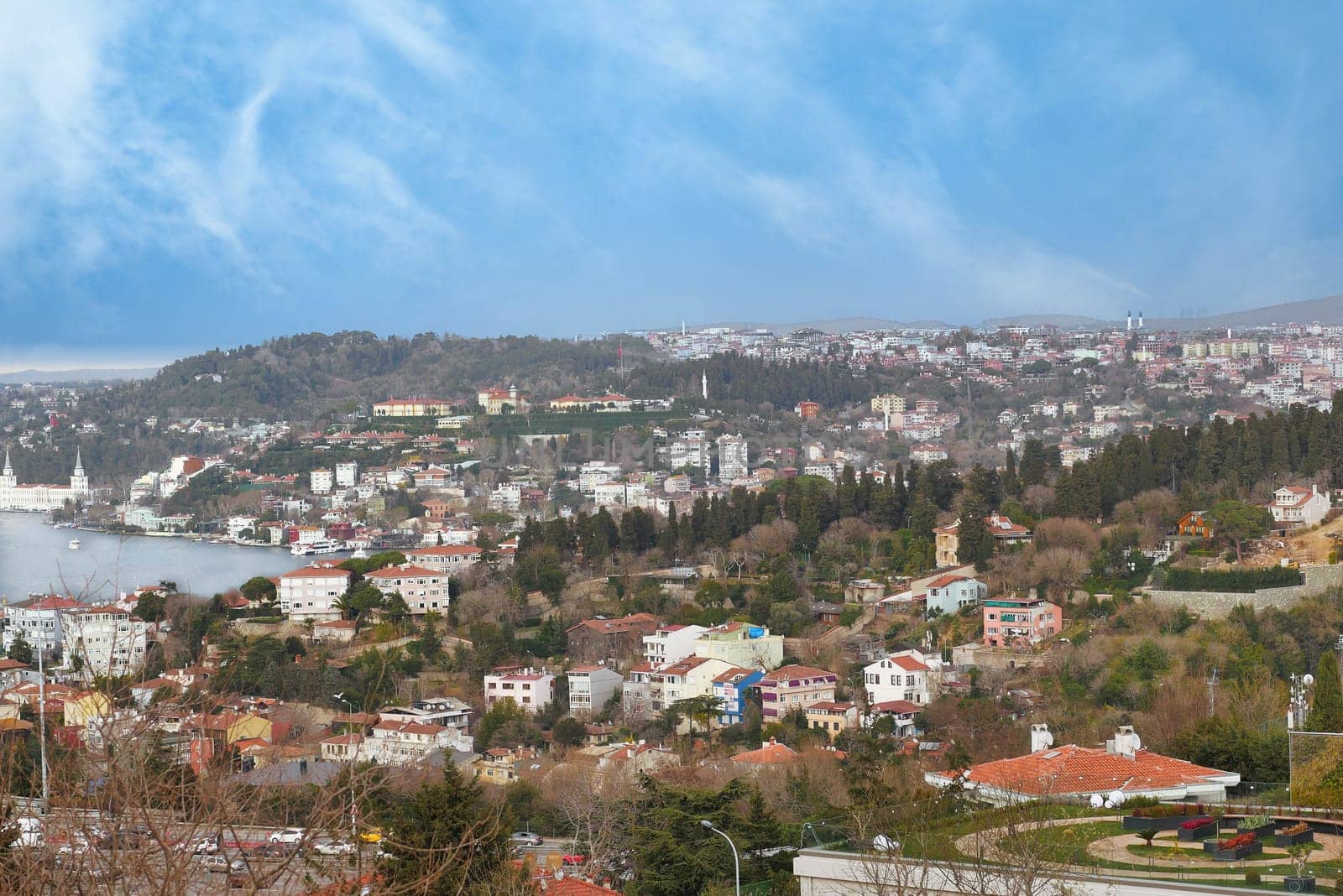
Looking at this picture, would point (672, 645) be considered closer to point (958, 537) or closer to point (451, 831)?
point (958, 537)

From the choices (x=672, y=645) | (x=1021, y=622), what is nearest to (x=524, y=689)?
(x=672, y=645)

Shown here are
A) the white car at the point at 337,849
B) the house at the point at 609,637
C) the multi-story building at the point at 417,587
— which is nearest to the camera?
the white car at the point at 337,849

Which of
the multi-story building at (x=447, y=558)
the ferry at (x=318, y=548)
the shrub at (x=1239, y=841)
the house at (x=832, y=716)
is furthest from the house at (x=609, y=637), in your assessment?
the ferry at (x=318, y=548)

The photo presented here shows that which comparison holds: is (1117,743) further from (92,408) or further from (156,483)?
(92,408)

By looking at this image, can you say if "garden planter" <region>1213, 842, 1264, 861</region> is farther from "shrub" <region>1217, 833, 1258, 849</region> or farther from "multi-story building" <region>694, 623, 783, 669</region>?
"multi-story building" <region>694, 623, 783, 669</region>

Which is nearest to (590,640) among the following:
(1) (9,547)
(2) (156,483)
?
(1) (9,547)

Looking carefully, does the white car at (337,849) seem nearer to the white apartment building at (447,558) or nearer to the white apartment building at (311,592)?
the white apartment building at (311,592)
